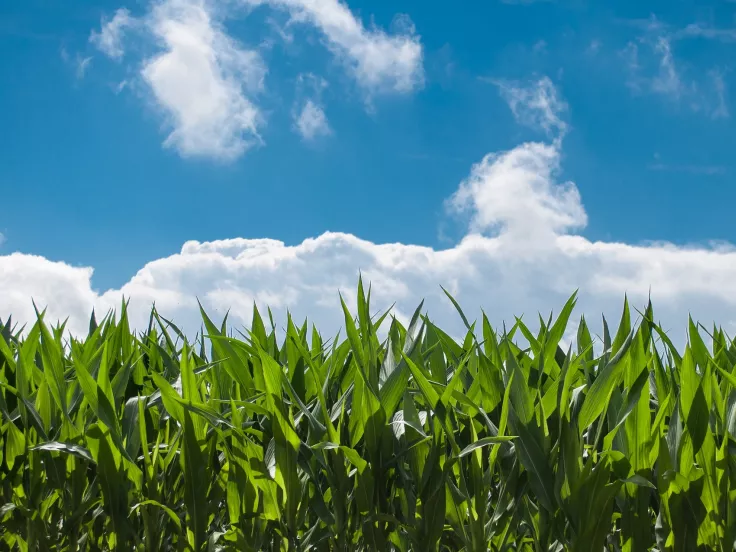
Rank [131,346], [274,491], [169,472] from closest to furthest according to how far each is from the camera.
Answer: [274,491]
[169,472]
[131,346]

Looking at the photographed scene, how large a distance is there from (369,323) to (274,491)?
44cm

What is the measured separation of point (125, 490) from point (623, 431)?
1.14 m

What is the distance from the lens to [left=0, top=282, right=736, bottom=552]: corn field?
1352 mm

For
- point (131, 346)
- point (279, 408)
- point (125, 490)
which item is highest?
point (131, 346)

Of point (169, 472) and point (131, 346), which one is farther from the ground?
point (131, 346)

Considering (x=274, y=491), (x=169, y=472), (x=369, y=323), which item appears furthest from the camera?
(x=169, y=472)

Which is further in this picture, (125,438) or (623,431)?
(125,438)

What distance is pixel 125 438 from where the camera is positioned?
1.69 metres

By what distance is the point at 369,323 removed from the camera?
1646 mm

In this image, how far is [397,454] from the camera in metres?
1.50

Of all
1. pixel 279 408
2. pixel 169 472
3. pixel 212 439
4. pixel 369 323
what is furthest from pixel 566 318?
pixel 169 472

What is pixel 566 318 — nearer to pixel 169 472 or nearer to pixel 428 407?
pixel 428 407

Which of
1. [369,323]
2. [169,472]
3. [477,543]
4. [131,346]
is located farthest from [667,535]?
[131,346]

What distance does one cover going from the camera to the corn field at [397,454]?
135 cm
